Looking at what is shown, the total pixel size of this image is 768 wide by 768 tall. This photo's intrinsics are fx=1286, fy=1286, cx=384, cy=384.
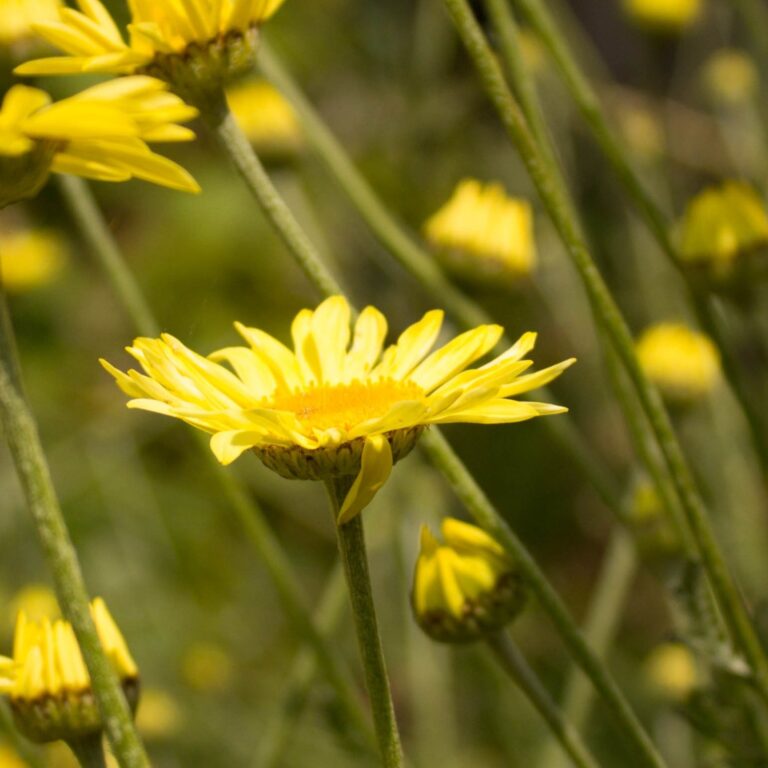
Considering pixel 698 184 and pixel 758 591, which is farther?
pixel 698 184

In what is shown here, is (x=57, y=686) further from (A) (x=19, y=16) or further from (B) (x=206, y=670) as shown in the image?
(B) (x=206, y=670)

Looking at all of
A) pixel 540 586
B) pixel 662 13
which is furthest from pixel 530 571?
pixel 662 13

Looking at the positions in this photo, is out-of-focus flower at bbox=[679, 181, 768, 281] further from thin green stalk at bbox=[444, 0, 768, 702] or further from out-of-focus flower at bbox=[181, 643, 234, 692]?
out-of-focus flower at bbox=[181, 643, 234, 692]

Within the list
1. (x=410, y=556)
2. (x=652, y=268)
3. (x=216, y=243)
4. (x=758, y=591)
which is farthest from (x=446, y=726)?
(x=216, y=243)

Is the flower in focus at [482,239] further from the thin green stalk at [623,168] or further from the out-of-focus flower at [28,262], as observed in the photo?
the out-of-focus flower at [28,262]

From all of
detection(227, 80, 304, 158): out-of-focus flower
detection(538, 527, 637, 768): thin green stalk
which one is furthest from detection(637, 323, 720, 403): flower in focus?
detection(227, 80, 304, 158): out-of-focus flower

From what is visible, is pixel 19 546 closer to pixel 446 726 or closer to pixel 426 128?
pixel 446 726
